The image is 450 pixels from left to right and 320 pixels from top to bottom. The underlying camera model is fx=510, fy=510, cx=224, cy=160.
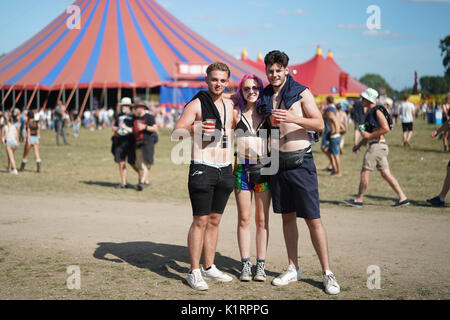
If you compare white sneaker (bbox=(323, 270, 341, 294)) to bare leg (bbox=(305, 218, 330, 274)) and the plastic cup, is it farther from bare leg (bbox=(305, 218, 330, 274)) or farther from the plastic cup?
the plastic cup

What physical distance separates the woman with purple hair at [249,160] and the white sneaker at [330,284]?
548mm

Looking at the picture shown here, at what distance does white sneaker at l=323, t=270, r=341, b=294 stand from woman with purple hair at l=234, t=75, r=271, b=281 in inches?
21.6

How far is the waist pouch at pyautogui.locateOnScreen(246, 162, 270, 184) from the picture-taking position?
14.2 ft

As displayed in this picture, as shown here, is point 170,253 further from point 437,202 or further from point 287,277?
point 437,202

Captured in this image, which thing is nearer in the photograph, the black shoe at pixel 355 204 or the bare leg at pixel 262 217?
the bare leg at pixel 262 217

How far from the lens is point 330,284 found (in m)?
4.06

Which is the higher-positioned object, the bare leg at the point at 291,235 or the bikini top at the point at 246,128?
the bikini top at the point at 246,128

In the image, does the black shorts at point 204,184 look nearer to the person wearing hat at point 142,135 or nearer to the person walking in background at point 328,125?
the person wearing hat at point 142,135

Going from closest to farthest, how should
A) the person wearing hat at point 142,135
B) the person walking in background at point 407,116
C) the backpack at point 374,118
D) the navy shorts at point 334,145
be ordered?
the backpack at point 374,118 < the person wearing hat at point 142,135 < the navy shorts at point 334,145 < the person walking in background at point 407,116

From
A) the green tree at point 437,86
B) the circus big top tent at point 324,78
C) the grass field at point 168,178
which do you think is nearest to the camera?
the grass field at point 168,178

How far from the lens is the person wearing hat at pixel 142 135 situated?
31.3 feet

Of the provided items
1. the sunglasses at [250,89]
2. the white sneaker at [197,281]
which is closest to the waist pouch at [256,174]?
the sunglasses at [250,89]

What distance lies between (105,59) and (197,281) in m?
28.2

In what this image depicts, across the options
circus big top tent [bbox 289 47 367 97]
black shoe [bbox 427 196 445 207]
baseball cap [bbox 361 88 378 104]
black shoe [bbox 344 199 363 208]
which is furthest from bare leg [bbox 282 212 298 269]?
circus big top tent [bbox 289 47 367 97]
